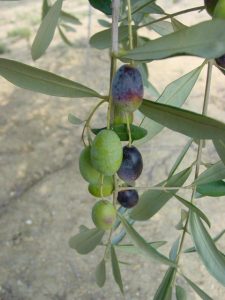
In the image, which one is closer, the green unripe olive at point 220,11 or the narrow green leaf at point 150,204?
the green unripe olive at point 220,11

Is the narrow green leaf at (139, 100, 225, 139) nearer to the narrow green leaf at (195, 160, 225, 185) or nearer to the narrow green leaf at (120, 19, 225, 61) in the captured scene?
the narrow green leaf at (120, 19, 225, 61)

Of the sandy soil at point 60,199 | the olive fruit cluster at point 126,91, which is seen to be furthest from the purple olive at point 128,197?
the sandy soil at point 60,199

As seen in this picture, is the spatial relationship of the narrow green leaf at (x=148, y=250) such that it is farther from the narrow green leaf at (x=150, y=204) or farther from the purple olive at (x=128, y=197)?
the narrow green leaf at (x=150, y=204)

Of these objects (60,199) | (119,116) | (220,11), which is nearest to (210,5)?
(220,11)

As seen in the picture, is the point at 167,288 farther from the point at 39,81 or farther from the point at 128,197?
the point at 39,81

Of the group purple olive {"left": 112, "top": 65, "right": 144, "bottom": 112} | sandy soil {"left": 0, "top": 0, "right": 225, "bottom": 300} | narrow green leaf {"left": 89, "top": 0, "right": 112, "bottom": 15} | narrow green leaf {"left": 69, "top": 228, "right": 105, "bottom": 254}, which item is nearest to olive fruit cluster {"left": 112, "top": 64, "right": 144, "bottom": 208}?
purple olive {"left": 112, "top": 65, "right": 144, "bottom": 112}

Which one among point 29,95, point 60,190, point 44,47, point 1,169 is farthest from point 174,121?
point 29,95
